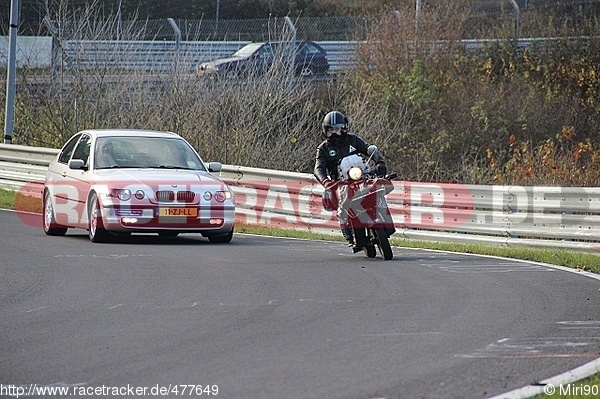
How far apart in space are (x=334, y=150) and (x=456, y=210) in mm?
3186

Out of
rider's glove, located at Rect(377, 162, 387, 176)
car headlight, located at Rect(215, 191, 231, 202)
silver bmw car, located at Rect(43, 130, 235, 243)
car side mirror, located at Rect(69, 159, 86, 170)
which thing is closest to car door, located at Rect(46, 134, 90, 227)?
silver bmw car, located at Rect(43, 130, 235, 243)

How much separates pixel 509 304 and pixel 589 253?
17.5 feet

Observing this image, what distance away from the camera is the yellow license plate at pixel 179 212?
50.1ft

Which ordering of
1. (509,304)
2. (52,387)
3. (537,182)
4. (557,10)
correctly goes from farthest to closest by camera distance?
(557,10), (537,182), (509,304), (52,387)

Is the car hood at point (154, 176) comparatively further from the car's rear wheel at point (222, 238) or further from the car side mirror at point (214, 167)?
the car's rear wheel at point (222, 238)

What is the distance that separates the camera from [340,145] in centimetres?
1435

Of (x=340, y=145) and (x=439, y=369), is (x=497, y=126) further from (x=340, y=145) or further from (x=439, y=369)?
(x=439, y=369)

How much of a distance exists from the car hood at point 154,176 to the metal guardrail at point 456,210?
2.82m

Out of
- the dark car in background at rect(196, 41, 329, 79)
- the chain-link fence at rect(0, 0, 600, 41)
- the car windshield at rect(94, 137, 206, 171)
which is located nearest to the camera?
the car windshield at rect(94, 137, 206, 171)

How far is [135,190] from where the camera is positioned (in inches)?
601

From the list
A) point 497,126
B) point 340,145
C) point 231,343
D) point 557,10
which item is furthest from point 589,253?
point 557,10

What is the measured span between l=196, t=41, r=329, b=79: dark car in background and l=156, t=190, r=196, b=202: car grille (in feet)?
40.5

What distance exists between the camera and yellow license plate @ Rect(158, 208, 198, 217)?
1527cm

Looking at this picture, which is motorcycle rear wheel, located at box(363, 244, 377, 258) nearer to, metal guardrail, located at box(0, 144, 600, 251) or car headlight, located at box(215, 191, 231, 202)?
car headlight, located at box(215, 191, 231, 202)
